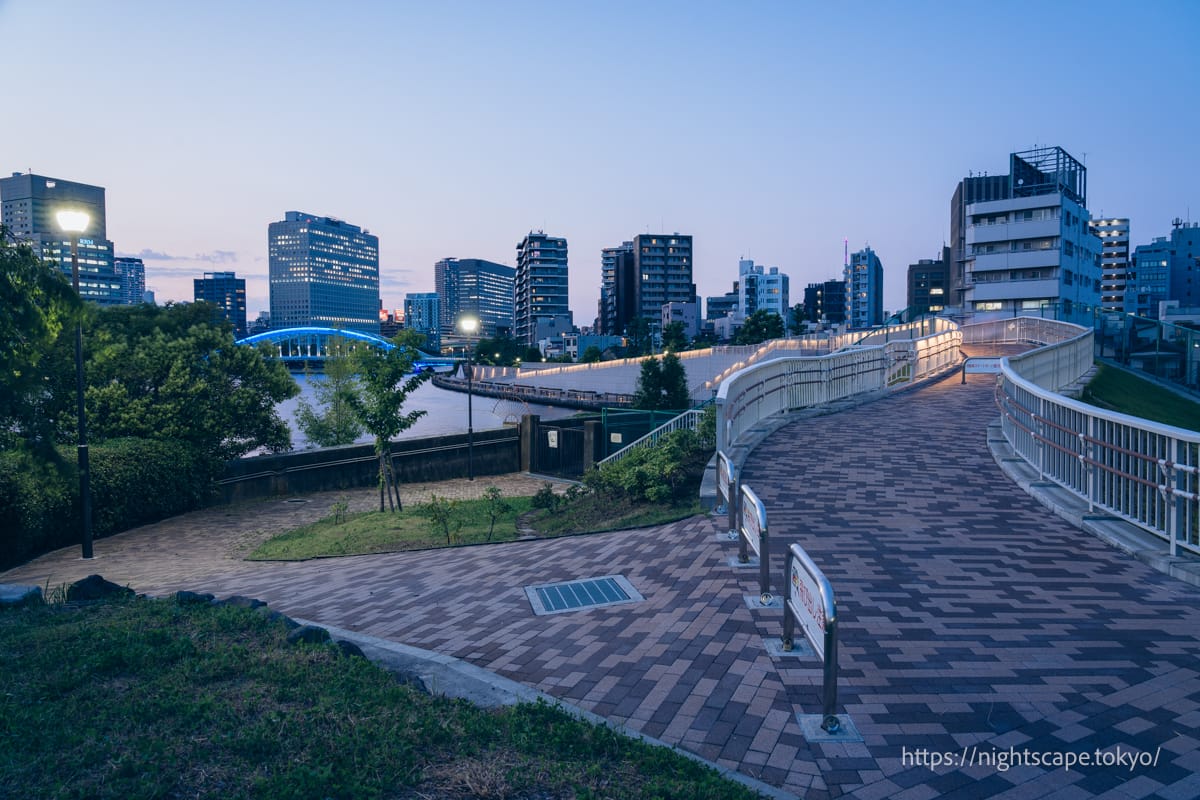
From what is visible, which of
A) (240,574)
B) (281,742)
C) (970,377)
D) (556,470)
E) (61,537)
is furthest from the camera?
(556,470)

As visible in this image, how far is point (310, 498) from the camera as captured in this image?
21969 millimetres

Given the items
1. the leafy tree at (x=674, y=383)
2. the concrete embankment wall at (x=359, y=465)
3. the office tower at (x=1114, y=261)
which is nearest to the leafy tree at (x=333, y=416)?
the concrete embankment wall at (x=359, y=465)

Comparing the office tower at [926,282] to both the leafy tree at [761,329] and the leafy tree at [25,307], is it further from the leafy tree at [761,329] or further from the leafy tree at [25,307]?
the leafy tree at [25,307]

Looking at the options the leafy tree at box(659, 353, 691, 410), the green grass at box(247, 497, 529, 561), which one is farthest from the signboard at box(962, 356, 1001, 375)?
the leafy tree at box(659, 353, 691, 410)

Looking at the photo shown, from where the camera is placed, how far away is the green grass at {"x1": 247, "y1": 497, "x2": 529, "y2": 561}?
12969 millimetres

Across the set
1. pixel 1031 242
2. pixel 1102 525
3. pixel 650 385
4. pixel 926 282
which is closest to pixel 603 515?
pixel 1102 525

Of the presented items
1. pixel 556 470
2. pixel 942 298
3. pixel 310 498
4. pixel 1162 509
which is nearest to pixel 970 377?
pixel 556 470

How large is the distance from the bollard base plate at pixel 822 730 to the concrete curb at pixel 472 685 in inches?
21.5

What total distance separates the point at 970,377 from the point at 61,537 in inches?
1011

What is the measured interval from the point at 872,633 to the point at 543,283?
163770 mm

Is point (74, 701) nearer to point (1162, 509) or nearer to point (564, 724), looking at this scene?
point (564, 724)

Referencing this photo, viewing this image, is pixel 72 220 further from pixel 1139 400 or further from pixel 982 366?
pixel 1139 400

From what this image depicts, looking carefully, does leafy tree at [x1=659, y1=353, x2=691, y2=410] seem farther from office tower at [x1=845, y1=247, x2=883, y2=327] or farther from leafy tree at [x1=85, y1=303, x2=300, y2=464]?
office tower at [x1=845, y1=247, x2=883, y2=327]

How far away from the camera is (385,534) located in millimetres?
14359
